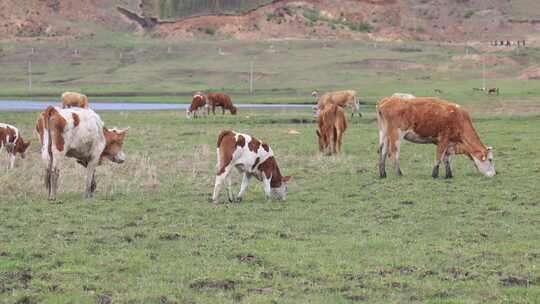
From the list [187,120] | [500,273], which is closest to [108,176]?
[500,273]

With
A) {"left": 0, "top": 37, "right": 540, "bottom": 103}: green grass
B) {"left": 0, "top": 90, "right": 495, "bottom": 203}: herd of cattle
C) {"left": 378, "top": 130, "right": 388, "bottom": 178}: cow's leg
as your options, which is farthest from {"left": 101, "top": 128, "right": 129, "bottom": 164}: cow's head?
{"left": 0, "top": 37, "right": 540, "bottom": 103}: green grass

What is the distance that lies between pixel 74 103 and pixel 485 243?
26.3 m

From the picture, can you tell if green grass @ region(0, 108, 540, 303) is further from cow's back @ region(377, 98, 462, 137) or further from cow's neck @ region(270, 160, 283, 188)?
cow's back @ region(377, 98, 462, 137)

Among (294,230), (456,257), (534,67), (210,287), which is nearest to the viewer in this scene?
(210,287)

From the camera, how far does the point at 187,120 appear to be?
35250 millimetres

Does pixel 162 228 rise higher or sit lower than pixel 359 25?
lower

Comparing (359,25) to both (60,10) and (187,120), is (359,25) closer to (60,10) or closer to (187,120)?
(60,10)

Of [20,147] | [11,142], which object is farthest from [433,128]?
[20,147]

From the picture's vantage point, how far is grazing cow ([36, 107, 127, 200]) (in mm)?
15156

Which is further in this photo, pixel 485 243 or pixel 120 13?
pixel 120 13

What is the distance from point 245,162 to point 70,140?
10.0 feet

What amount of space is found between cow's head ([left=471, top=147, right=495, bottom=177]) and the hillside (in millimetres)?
61913

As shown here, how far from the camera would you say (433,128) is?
18.0m

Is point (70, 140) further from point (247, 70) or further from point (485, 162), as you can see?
point (247, 70)
